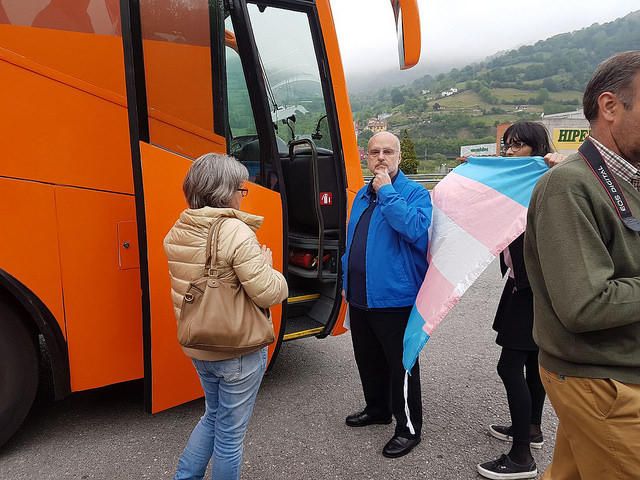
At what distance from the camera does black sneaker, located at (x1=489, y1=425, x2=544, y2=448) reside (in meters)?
2.76

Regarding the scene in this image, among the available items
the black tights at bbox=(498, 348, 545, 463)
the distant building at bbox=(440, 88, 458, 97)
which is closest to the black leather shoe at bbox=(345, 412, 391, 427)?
the black tights at bbox=(498, 348, 545, 463)

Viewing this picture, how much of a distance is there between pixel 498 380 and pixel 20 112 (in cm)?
363

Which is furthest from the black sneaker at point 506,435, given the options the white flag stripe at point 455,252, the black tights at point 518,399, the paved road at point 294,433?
the white flag stripe at point 455,252

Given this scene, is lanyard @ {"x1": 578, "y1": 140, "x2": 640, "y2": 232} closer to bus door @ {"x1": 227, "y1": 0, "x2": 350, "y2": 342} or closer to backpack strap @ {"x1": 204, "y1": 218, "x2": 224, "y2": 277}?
backpack strap @ {"x1": 204, "y1": 218, "x2": 224, "y2": 277}

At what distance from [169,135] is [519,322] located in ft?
7.15

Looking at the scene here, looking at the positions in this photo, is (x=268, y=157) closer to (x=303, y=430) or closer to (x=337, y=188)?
(x=337, y=188)

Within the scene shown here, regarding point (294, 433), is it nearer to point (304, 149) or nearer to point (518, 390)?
point (518, 390)

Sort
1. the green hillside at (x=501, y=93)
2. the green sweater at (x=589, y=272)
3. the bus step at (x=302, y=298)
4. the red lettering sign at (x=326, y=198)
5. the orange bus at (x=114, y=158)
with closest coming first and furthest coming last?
the green sweater at (x=589, y=272)
the orange bus at (x=114, y=158)
the red lettering sign at (x=326, y=198)
the bus step at (x=302, y=298)
the green hillside at (x=501, y=93)

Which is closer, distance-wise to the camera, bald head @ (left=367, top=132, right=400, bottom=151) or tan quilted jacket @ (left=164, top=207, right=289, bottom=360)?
tan quilted jacket @ (left=164, top=207, right=289, bottom=360)

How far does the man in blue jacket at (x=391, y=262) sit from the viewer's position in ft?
8.21

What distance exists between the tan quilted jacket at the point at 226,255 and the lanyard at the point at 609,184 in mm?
1193

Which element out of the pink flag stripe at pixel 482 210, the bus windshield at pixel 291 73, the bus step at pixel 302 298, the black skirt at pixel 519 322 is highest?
the bus windshield at pixel 291 73

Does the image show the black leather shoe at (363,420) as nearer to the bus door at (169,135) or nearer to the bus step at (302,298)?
the bus door at (169,135)

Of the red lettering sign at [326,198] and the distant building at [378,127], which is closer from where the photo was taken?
the distant building at [378,127]
